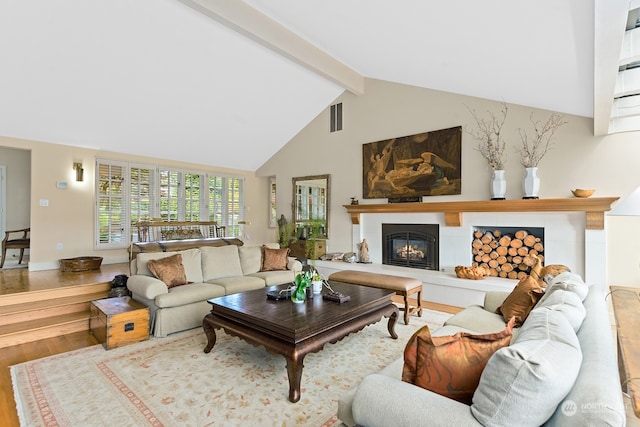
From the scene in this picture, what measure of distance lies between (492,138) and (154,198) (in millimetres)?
6517

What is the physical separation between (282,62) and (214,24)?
4.53ft

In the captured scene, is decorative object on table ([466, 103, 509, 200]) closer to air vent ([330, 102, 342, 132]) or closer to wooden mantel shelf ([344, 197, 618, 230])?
wooden mantel shelf ([344, 197, 618, 230])

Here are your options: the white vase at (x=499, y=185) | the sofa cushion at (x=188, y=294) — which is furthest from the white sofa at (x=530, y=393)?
the white vase at (x=499, y=185)

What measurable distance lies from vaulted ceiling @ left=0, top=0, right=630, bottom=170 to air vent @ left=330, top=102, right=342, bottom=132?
277mm

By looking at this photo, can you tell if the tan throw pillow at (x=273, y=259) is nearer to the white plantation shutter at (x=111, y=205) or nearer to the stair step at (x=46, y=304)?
the stair step at (x=46, y=304)

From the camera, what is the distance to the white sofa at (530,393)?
1.01 m

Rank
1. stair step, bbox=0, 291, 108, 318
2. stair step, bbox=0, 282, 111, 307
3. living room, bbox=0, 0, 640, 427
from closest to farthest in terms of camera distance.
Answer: stair step, bbox=0, 291, 108, 318, stair step, bbox=0, 282, 111, 307, living room, bbox=0, 0, 640, 427

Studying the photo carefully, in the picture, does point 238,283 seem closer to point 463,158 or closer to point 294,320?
point 294,320

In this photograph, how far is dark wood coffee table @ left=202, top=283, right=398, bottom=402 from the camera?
2.42 metres

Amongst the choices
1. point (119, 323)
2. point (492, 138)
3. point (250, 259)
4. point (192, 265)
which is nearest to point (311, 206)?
point (250, 259)

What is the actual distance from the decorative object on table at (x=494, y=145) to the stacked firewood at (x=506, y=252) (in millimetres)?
605

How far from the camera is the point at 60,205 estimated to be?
584 cm

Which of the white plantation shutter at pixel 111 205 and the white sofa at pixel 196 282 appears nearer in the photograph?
the white sofa at pixel 196 282

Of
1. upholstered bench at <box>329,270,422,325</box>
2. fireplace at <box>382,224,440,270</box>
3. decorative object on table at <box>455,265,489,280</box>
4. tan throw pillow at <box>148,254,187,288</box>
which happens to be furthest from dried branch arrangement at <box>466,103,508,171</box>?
tan throw pillow at <box>148,254,187,288</box>
